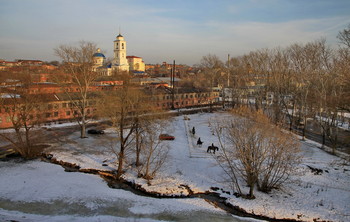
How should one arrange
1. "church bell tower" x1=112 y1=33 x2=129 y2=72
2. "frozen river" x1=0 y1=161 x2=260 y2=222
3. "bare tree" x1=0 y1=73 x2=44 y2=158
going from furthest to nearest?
"church bell tower" x1=112 y1=33 x2=129 y2=72, "bare tree" x1=0 y1=73 x2=44 y2=158, "frozen river" x1=0 y1=161 x2=260 y2=222

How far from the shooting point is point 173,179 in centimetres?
1742

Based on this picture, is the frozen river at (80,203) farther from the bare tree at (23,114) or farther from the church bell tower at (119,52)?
the church bell tower at (119,52)

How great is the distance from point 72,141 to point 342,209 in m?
23.4

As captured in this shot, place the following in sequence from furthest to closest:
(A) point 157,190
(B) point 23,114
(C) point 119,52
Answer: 1. (C) point 119,52
2. (B) point 23,114
3. (A) point 157,190

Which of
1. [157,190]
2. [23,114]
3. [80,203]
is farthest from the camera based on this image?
[23,114]

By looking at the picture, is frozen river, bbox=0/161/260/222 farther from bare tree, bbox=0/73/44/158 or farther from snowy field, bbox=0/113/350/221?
bare tree, bbox=0/73/44/158

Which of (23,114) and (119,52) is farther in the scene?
(119,52)

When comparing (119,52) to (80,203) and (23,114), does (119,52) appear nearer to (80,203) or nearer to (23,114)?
(23,114)

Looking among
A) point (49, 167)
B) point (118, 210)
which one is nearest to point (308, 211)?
point (118, 210)

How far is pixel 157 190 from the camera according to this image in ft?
52.3

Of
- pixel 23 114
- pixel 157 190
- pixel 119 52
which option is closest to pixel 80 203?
pixel 157 190

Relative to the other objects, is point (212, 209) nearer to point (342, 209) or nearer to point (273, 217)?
point (273, 217)

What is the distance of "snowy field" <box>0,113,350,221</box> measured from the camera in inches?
515

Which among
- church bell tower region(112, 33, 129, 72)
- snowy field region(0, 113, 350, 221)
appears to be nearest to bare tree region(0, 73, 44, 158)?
snowy field region(0, 113, 350, 221)
